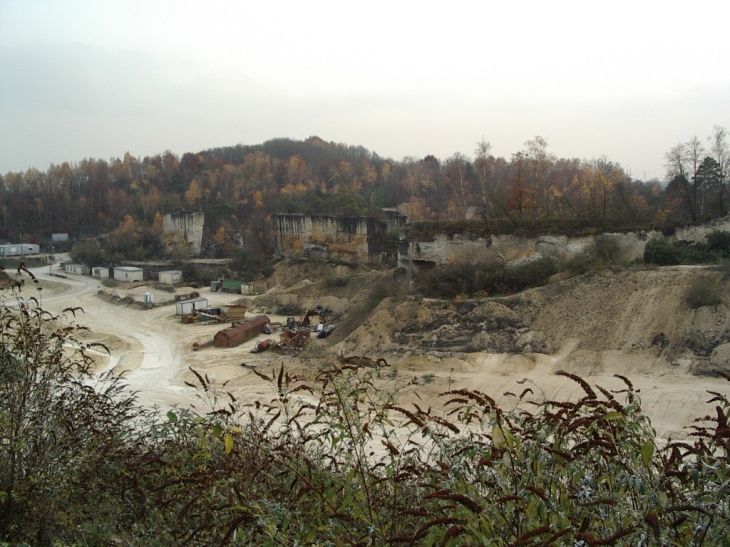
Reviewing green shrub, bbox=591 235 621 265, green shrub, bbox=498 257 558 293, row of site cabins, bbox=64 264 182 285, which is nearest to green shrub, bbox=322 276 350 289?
green shrub, bbox=498 257 558 293

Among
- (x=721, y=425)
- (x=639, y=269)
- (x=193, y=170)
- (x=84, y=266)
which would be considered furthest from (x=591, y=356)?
(x=193, y=170)

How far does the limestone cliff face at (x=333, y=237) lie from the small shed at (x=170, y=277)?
10.4 m

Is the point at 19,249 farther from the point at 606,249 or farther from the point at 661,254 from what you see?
the point at 661,254

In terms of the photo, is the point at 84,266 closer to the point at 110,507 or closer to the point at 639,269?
the point at 639,269

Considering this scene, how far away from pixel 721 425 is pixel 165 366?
2573cm

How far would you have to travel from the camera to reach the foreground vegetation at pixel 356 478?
112 inches

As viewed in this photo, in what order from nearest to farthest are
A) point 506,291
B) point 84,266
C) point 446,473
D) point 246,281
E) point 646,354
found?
point 446,473, point 646,354, point 506,291, point 246,281, point 84,266

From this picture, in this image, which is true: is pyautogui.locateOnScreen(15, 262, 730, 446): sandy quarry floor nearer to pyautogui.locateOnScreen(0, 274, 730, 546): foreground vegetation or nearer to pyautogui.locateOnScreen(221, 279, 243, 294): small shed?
pyautogui.locateOnScreen(0, 274, 730, 546): foreground vegetation

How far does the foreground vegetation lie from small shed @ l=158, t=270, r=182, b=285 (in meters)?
49.0

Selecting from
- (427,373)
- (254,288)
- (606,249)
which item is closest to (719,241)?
(606,249)

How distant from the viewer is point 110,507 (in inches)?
197

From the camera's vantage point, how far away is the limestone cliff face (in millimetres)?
50406

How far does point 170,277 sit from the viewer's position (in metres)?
53.0

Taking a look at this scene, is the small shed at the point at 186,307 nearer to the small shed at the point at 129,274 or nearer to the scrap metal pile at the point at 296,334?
the scrap metal pile at the point at 296,334
